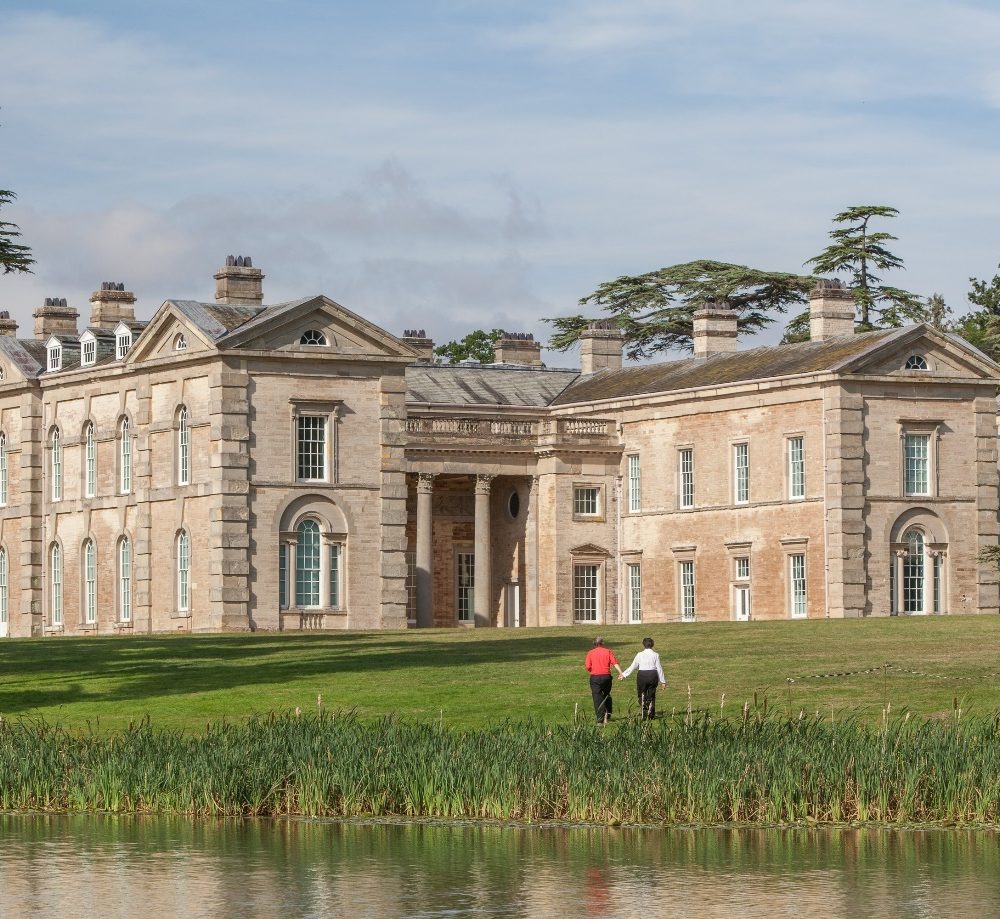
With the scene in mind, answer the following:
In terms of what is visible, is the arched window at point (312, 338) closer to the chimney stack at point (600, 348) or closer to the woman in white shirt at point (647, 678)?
the chimney stack at point (600, 348)

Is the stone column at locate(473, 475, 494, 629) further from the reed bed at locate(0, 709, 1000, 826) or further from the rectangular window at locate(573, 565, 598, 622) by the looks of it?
the reed bed at locate(0, 709, 1000, 826)

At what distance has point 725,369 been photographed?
7806cm

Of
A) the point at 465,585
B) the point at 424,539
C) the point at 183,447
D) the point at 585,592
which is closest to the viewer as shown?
the point at 183,447

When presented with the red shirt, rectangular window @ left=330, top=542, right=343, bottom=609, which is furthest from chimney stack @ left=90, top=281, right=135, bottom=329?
the red shirt

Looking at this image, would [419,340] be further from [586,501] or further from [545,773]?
[545,773]

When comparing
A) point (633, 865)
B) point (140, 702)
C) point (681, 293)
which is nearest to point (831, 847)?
point (633, 865)

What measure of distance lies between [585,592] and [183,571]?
13327 mm

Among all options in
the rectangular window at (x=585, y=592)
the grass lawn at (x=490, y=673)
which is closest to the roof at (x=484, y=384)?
the rectangular window at (x=585, y=592)

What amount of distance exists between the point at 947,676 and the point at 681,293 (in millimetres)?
61270

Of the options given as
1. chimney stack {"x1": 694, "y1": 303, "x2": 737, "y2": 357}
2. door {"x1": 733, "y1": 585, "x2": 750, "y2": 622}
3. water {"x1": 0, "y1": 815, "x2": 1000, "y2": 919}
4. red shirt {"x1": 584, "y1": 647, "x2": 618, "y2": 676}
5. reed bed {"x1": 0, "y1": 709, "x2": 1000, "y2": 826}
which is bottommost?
water {"x1": 0, "y1": 815, "x2": 1000, "y2": 919}

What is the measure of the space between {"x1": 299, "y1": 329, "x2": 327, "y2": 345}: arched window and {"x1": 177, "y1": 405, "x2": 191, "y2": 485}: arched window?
12.7ft

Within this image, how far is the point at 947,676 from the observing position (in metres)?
44.2

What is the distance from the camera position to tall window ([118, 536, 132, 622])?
247 feet

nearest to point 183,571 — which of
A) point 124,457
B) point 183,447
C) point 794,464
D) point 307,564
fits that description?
point 183,447
